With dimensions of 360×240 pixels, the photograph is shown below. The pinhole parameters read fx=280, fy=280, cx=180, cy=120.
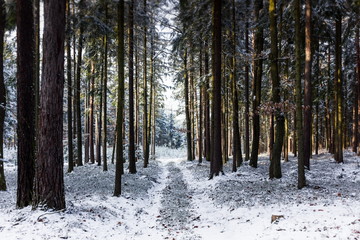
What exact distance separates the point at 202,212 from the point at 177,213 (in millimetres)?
933

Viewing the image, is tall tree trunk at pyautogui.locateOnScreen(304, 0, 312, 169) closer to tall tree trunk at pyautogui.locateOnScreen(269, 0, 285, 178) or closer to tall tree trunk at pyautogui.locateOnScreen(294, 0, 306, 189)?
tall tree trunk at pyautogui.locateOnScreen(294, 0, 306, 189)

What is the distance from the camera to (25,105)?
8.51 metres

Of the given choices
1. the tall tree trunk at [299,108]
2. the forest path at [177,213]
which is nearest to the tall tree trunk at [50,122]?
the forest path at [177,213]

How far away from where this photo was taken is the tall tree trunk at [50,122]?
24.8 feet

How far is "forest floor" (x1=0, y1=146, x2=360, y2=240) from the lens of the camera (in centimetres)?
666

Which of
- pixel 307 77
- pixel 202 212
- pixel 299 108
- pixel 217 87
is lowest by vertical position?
pixel 202 212

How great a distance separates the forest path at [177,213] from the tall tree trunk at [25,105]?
→ 4323mm

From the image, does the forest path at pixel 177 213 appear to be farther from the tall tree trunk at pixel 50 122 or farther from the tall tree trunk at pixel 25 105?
the tall tree trunk at pixel 25 105

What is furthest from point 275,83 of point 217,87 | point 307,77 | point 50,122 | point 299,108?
point 50,122

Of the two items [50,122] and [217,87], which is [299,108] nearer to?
[217,87]

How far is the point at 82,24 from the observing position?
16875 millimetres

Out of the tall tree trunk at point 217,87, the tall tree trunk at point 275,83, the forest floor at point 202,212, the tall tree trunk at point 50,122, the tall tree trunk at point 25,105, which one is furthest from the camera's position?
the tall tree trunk at point 217,87

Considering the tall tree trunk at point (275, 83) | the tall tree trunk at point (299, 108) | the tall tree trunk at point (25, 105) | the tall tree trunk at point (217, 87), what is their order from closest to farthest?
the tall tree trunk at point (25, 105) < the tall tree trunk at point (299, 108) < the tall tree trunk at point (275, 83) < the tall tree trunk at point (217, 87)

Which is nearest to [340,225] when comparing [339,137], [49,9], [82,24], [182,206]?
[182,206]
